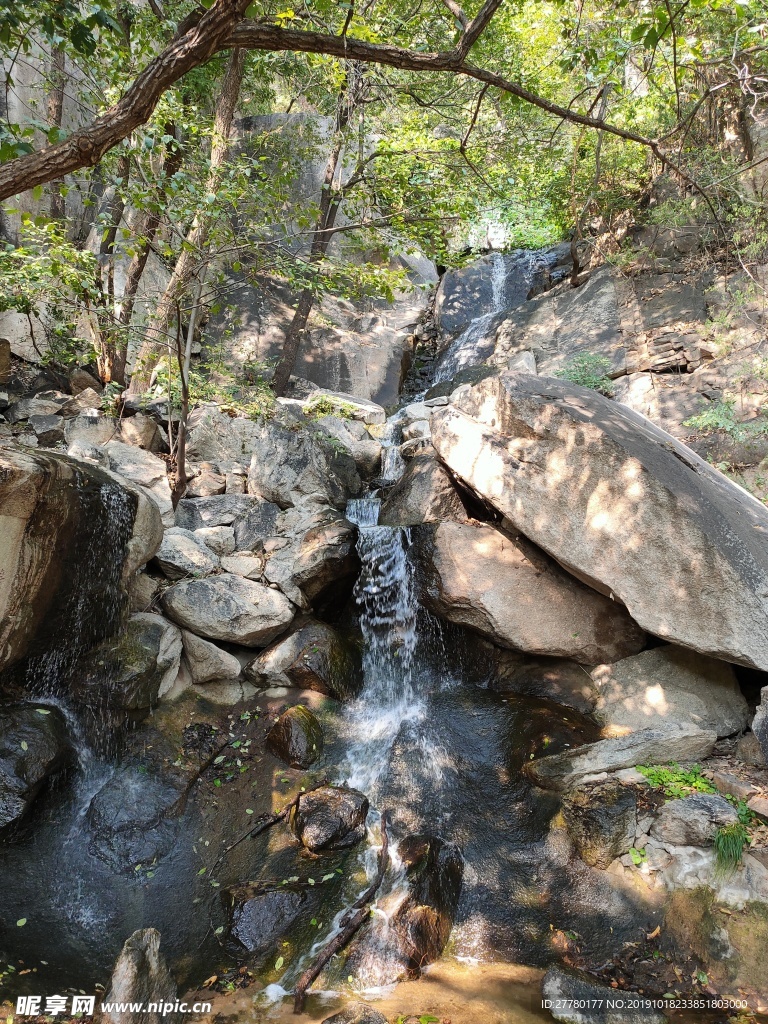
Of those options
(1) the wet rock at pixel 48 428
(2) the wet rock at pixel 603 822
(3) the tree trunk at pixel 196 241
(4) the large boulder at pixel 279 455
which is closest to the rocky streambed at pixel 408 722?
(2) the wet rock at pixel 603 822

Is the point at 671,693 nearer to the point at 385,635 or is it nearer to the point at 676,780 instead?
the point at 676,780

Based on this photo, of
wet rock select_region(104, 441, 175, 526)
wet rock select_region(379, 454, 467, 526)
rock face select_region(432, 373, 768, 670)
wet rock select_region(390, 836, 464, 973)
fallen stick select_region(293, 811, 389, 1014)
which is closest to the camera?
fallen stick select_region(293, 811, 389, 1014)

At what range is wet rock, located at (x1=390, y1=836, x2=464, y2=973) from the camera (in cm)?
453

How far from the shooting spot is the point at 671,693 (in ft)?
21.0

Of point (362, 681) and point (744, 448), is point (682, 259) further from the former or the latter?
point (362, 681)

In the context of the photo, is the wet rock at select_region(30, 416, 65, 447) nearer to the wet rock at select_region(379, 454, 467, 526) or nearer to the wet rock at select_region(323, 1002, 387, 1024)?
the wet rock at select_region(379, 454, 467, 526)

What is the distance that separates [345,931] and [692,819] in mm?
2904

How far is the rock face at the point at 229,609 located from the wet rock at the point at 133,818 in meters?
1.69

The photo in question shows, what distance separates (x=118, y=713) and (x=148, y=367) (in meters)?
6.31

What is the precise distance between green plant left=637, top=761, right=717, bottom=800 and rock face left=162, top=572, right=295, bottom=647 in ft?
14.2

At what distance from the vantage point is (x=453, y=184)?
9.51 m

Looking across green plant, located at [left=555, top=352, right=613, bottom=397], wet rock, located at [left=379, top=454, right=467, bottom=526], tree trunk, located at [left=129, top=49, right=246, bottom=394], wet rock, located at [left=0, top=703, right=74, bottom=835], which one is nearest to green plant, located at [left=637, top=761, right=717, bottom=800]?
wet rock, located at [left=379, top=454, right=467, bottom=526]

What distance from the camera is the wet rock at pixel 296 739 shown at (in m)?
6.39

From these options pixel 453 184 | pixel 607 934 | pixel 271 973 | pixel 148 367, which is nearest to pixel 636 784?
pixel 607 934
